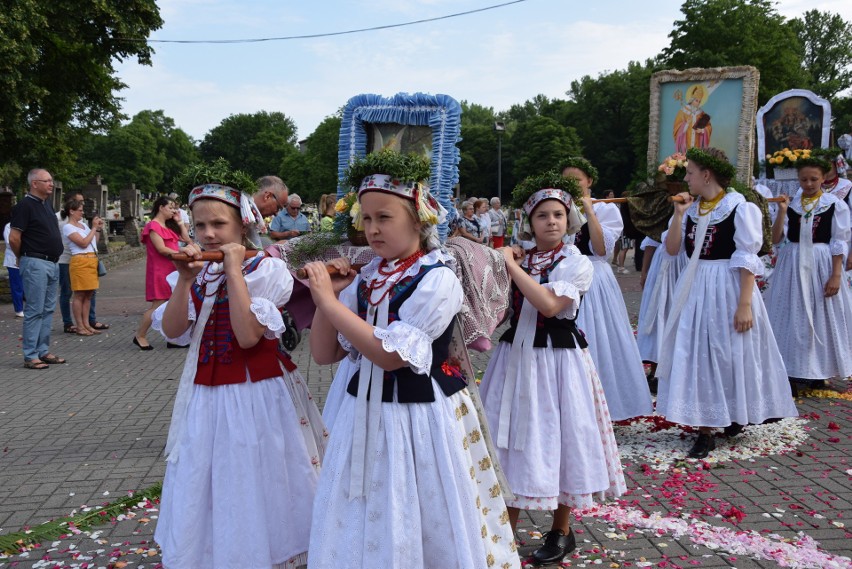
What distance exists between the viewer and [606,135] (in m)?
55.3

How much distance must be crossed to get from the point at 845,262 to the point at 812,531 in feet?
14.1

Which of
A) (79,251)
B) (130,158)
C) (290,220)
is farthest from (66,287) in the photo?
(130,158)

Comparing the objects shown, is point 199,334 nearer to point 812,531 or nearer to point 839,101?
point 812,531

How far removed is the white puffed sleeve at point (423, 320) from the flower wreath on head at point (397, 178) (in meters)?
0.24

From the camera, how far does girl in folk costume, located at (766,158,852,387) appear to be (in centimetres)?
692

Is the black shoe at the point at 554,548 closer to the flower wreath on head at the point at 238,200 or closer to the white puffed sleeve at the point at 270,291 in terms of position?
the white puffed sleeve at the point at 270,291

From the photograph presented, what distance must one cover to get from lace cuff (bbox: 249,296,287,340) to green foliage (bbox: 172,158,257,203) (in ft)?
1.64

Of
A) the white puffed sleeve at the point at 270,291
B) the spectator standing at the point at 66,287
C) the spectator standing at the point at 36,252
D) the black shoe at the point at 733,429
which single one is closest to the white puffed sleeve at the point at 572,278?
the white puffed sleeve at the point at 270,291

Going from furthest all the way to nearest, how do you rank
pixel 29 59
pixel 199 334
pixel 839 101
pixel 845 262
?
pixel 839 101 → pixel 29 59 → pixel 845 262 → pixel 199 334

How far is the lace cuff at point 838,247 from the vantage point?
6.81 metres

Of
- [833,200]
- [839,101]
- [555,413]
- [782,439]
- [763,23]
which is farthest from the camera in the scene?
[839,101]

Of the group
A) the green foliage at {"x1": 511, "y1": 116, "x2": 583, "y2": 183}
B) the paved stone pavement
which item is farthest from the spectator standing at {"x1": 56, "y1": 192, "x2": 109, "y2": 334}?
the green foliage at {"x1": 511, "y1": 116, "x2": 583, "y2": 183}

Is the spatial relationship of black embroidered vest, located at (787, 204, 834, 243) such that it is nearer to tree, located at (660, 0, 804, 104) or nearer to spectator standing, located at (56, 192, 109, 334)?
spectator standing, located at (56, 192, 109, 334)

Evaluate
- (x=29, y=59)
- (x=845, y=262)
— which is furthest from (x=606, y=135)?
(x=845, y=262)
